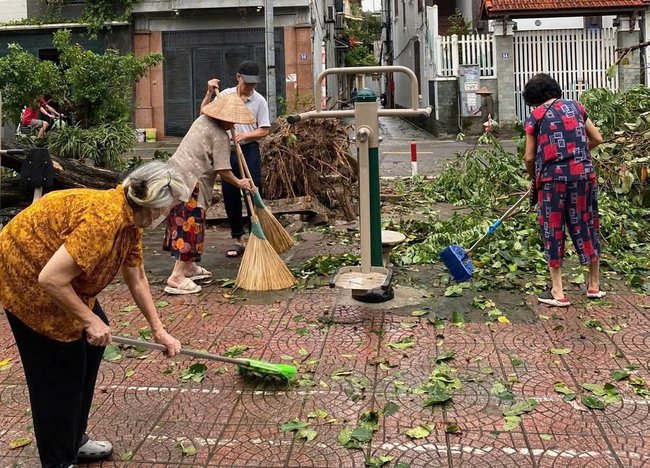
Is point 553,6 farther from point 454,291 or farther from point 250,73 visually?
point 454,291

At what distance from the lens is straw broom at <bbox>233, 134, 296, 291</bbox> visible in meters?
5.95

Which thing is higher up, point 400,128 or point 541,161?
point 400,128

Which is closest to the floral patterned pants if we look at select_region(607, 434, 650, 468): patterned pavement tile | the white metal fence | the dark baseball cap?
the dark baseball cap

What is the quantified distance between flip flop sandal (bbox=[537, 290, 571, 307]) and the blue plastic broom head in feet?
1.96

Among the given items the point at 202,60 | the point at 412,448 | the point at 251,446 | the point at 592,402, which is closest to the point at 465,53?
the point at 202,60

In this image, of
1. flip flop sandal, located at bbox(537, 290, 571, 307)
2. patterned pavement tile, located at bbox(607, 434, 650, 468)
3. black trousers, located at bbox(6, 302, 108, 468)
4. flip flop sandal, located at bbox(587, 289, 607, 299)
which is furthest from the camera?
flip flop sandal, located at bbox(587, 289, 607, 299)

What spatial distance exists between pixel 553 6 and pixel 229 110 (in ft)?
53.2

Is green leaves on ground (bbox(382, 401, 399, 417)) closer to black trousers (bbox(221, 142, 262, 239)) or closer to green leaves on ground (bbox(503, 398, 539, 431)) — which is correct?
green leaves on ground (bbox(503, 398, 539, 431))

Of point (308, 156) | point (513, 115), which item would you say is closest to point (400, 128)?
point (513, 115)

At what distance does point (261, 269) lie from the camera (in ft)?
19.5

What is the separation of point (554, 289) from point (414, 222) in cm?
288

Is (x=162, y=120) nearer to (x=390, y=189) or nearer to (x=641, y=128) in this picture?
(x=390, y=189)

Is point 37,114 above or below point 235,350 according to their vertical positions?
above

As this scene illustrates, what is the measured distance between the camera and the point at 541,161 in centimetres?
534
